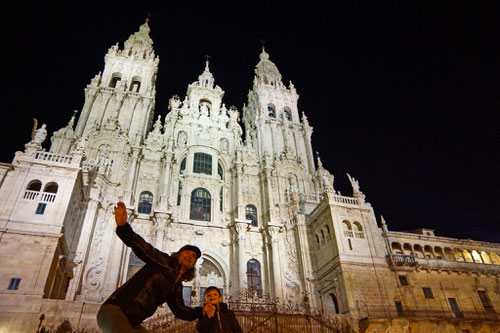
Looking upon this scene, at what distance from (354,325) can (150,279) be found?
19.5 metres

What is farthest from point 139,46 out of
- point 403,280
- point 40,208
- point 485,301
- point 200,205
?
point 485,301

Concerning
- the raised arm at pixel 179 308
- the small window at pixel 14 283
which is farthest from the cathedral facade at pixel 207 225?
the raised arm at pixel 179 308

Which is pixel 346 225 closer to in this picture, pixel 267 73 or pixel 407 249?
pixel 407 249

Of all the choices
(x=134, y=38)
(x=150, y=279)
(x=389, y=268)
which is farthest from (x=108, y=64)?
(x=150, y=279)

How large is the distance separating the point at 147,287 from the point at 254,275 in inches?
947

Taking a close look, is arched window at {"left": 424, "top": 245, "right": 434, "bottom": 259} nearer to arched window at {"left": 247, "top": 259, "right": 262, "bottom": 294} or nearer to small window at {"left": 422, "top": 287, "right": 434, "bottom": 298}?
small window at {"left": 422, "top": 287, "right": 434, "bottom": 298}

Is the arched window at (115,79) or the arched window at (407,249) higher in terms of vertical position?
the arched window at (115,79)

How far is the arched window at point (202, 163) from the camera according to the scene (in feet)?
105

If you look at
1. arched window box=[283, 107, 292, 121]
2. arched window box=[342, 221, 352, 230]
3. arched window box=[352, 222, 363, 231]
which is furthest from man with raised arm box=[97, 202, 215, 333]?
arched window box=[283, 107, 292, 121]

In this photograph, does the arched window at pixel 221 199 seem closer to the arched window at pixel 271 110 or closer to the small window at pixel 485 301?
the arched window at pixel 271 110

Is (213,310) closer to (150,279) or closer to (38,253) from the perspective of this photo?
(150,279)

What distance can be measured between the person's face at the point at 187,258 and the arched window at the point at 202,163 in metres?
27.6

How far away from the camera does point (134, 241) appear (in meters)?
3.81

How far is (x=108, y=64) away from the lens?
3647 centimetres
